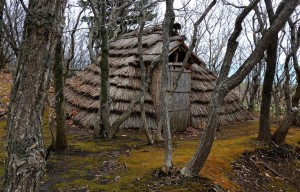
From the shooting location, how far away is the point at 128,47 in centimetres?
1313

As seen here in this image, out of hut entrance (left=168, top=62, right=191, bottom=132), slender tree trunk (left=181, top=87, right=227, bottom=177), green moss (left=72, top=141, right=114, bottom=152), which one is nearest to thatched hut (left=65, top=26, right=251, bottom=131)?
hut entrance (left=168, top=62, right=191, bottom=132)

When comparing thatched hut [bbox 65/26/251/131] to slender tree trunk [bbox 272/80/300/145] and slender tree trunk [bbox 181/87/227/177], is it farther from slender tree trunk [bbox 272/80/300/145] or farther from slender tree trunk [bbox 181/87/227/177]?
slender tree trunk [bbox 181/87/227/177]

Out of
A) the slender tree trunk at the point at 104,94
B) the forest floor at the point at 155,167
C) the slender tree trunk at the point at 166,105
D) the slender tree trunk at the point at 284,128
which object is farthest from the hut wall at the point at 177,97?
the slender tree trunk at the point at 166,105

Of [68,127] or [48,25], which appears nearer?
[48,25]

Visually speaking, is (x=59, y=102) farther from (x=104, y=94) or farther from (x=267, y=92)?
(x=267, y=92)

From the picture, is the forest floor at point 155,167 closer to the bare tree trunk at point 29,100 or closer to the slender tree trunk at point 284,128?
the slender tree trunk at point 284,128

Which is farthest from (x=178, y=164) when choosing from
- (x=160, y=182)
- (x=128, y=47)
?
(x=128, y=47)

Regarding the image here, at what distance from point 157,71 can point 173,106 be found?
141 centimetres

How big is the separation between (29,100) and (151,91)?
8.69 metres

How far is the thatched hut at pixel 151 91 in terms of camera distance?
10477mm

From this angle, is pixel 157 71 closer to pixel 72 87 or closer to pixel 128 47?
pixel 128 47

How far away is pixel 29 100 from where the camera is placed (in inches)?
96.5

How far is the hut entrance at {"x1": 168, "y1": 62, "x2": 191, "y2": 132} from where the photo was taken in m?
10.9

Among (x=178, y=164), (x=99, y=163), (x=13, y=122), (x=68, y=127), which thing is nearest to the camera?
(x=13, y=122)
